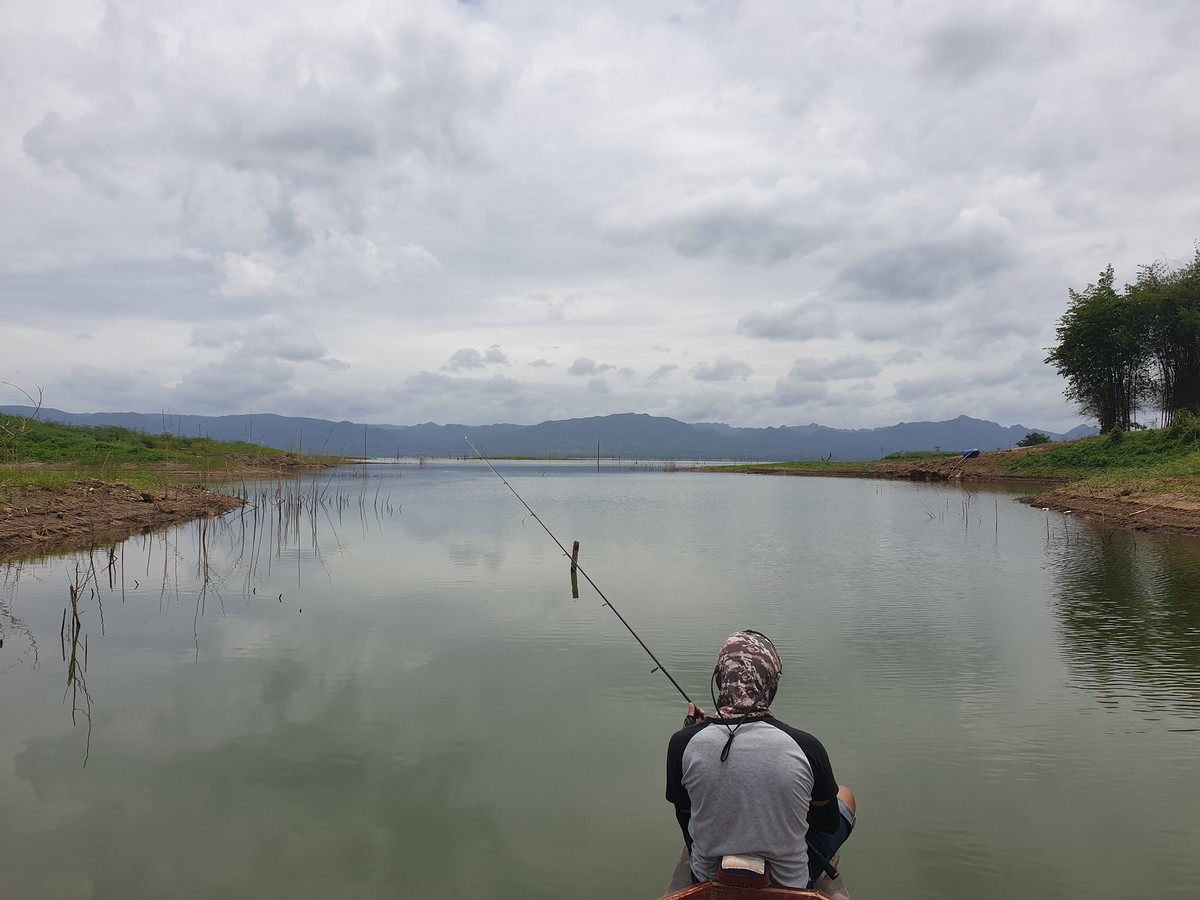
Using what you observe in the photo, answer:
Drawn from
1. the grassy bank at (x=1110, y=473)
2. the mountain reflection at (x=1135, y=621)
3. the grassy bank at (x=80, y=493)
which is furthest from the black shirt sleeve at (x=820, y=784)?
the grassy bank at (x=1110, y=473)

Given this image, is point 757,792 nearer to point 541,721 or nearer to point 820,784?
point 820,784

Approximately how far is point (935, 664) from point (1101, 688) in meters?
1.76

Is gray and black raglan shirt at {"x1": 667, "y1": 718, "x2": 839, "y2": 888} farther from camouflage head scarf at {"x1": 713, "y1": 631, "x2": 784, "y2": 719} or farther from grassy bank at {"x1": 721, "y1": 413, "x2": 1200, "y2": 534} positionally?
grassy bank at {"x1": 721, "y1": 413, "x2": 1200, "y2": 534}

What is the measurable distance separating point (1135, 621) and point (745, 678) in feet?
35.9

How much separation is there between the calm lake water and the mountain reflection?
7 cm

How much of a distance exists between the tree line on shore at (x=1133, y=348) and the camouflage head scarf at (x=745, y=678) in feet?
147

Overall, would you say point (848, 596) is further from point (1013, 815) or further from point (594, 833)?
point (594, 833)

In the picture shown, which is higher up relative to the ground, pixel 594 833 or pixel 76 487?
pixel 76 487

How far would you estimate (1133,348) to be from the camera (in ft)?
143

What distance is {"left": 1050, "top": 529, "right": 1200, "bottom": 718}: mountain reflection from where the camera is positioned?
27.3 feet

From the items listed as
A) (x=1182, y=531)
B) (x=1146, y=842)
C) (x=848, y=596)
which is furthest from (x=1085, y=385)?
(x=1146, y=842)

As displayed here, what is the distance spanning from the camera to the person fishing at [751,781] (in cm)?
315

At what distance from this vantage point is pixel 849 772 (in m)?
6.27

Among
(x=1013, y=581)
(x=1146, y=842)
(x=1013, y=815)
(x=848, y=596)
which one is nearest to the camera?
(x=1146, y=842)
